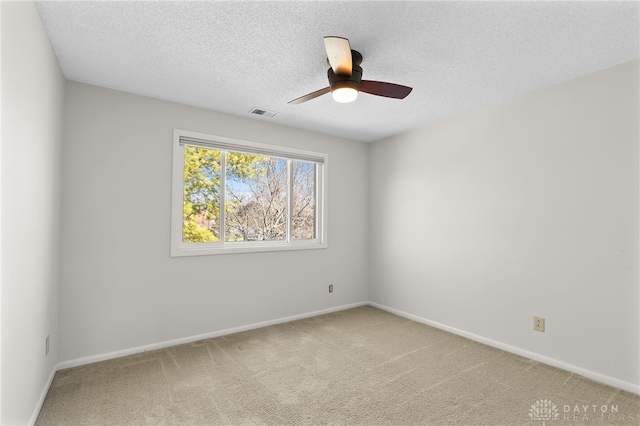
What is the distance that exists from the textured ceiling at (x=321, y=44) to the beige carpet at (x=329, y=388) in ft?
7.78

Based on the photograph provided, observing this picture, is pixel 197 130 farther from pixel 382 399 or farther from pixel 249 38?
pixel 382 399

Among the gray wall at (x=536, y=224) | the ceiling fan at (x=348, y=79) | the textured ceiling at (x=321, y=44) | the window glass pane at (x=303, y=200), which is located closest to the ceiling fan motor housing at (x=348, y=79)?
the ceiling fan at (x=348, y=79)

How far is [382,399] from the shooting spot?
2.12 m

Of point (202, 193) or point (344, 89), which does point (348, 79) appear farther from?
point (202, 193)

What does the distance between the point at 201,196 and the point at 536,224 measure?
325cm

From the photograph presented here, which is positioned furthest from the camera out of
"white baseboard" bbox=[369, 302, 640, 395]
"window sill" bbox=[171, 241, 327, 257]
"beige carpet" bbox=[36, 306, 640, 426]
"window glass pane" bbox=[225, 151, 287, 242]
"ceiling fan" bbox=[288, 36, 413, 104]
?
"window glass pane" bbox=[225, 151, 287, 242]

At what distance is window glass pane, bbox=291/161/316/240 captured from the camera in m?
4.01

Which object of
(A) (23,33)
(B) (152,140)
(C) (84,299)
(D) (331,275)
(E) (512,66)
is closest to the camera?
(A) (23,33)

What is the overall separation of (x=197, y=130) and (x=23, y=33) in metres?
1.65

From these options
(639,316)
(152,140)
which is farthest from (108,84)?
(639,316)

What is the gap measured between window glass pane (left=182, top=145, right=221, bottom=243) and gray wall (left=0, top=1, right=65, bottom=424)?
108cm

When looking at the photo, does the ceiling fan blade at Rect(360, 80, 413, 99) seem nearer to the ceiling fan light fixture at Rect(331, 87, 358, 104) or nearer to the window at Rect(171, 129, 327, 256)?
the ceiling fan light fixture at Rect(331, 87, 358, 104)

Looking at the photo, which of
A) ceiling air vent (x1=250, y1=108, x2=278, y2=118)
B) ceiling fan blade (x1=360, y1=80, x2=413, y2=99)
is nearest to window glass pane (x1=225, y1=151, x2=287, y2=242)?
ceiling air vent (x1=250, y1=108, x2=278, y2=118)

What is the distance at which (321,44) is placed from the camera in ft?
6.70
